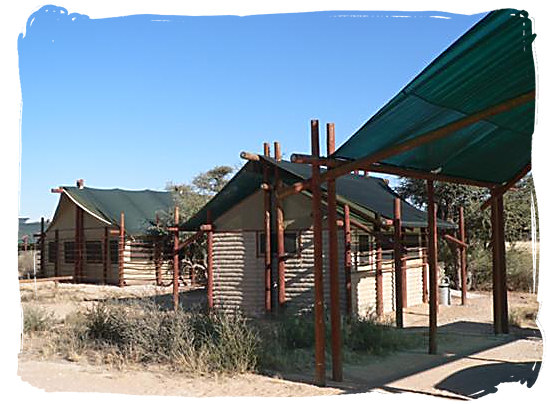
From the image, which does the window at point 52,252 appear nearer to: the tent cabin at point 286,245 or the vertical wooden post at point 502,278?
the tent cabin at point 286,245

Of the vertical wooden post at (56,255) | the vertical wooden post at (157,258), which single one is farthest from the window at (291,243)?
the vertical wooden post at (56,255)

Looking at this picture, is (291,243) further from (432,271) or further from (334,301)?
(334,301)

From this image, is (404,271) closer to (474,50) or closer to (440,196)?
(440,196)

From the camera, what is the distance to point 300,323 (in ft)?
30.3

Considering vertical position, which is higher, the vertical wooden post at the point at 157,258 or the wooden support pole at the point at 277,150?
the wooden support pole at the point at 277,150

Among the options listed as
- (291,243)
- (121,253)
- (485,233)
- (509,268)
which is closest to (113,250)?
(121,253)

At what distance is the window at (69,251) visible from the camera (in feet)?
85.4

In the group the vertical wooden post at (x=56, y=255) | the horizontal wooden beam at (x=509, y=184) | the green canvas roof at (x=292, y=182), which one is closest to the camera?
the horizontal wooden beam at (x=509, y=184)

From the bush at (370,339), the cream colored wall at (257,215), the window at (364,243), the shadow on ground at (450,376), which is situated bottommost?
the shadow on ground at (450,376)

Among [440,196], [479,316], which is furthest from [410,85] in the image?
[440,196]

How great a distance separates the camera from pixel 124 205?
2562cm

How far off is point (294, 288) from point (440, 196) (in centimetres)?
1078

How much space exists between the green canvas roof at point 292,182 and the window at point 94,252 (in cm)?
1196

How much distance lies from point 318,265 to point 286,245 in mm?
6434
